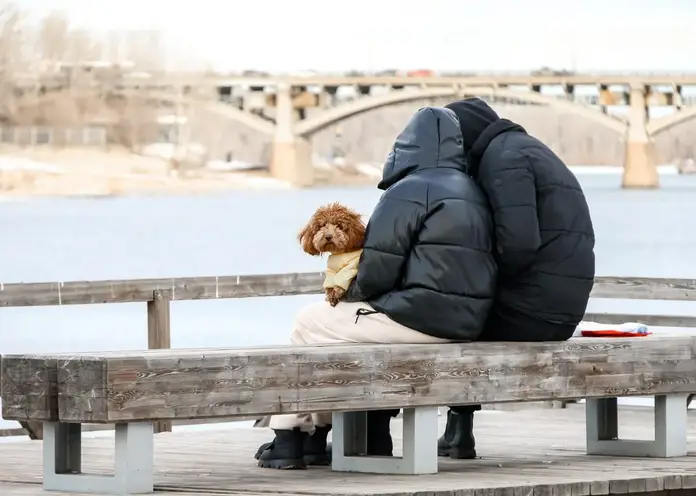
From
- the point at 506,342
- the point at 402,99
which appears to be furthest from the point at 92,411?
the point at 402,99

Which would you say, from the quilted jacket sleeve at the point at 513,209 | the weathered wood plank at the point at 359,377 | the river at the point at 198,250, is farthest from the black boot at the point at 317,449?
the river at the point at 198,250

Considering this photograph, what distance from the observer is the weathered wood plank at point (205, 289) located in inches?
250

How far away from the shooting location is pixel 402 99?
46.7m

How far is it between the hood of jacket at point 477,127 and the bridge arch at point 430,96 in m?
41.2

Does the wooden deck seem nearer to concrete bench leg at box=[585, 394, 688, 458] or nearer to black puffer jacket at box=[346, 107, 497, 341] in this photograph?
concrete bench leg at box=[585, 394, 688, 458]

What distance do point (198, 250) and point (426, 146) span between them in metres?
45.3

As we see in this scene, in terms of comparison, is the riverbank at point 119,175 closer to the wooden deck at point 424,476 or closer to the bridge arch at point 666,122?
the bridge arch at point 666,122

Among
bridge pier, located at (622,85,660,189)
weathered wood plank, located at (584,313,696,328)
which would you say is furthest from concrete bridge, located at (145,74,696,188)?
weathered wood plank, located at (584,313,696,328)

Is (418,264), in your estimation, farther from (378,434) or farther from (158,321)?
(158,321)

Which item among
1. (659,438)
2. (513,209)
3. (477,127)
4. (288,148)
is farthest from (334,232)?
(288,148)

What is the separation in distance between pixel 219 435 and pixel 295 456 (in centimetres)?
109

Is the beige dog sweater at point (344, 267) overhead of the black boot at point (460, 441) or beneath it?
overhead

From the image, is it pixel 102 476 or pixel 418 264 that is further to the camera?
pixel 418 264

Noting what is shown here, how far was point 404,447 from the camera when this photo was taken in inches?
188
